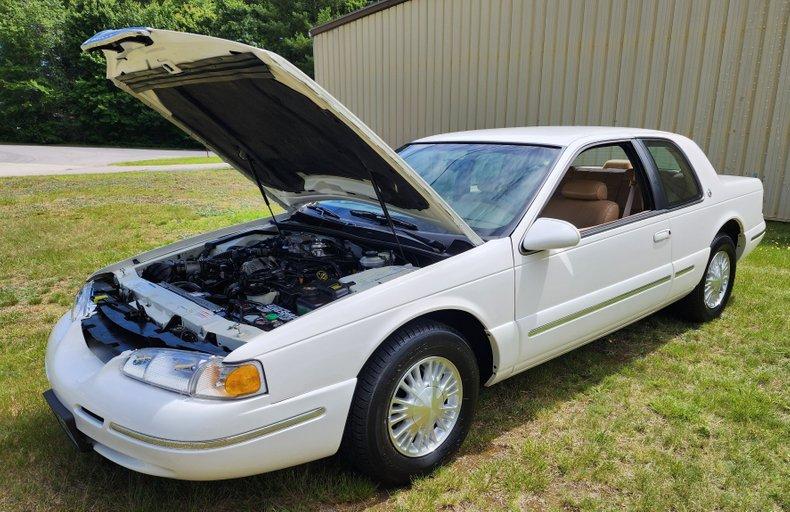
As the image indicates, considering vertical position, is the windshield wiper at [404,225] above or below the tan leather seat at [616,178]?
above

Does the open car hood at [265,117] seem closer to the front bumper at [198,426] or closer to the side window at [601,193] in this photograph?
the front bumper at [198,426]

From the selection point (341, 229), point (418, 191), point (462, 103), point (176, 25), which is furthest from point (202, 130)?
point (176, 25)

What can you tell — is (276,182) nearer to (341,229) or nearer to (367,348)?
(341,229)

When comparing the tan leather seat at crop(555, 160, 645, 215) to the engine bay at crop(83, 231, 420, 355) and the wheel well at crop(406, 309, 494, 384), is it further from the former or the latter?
the engine bay at crop(83, 231, 420, 355)

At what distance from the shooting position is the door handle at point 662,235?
11.6ft

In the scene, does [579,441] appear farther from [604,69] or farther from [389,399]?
[604,69]

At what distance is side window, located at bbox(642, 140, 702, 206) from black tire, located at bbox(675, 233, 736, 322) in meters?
0.52

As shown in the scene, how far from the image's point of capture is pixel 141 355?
2.25 m

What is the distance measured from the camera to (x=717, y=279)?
14.3 ft

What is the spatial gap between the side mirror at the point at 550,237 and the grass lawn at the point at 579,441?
40.3 inches

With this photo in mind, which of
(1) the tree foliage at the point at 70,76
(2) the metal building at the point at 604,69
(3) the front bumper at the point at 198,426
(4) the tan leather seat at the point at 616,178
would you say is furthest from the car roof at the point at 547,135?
(1) the tree foliage at the point at 70,76

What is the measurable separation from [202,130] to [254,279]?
118cm

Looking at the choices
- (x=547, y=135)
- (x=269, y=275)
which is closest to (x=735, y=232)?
(x=547, y=135)

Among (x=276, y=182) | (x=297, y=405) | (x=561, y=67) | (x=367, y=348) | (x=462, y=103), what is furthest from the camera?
(x=462, y=103)
